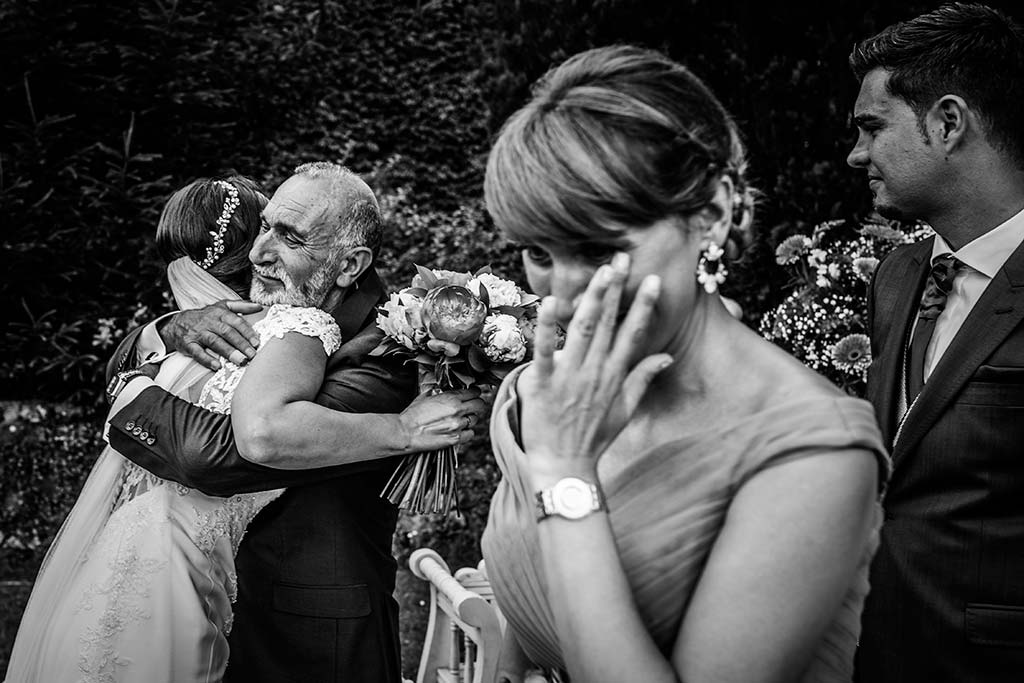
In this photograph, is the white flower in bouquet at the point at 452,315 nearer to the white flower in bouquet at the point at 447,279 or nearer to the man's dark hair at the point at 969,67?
the white flower in bouquet at the point at 447,279

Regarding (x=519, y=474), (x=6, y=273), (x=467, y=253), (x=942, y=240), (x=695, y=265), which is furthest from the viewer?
(x=467, y=253)

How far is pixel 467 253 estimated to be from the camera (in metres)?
8.62

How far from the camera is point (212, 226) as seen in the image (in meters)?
3.22

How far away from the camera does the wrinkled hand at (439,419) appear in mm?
2990

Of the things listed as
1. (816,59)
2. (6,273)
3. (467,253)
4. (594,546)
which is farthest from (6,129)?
(594,546)

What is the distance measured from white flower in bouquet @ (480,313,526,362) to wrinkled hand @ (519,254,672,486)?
120 centimetres

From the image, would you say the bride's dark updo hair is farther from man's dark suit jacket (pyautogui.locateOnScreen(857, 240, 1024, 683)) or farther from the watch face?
man's dark suit jacket (pyautogui.locateOnScreen(857, 240, 1024, 683))

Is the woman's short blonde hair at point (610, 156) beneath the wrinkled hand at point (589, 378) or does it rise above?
above

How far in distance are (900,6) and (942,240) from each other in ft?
9.57

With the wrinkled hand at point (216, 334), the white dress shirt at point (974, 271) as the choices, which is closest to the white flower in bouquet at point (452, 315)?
the wrinkled hand at point (216, 334)

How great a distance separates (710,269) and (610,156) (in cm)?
26

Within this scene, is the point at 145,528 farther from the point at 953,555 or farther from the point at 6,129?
the point at 6,129

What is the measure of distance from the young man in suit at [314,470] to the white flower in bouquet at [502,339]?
0.68ft

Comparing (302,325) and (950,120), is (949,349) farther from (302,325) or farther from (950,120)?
(302,325)
